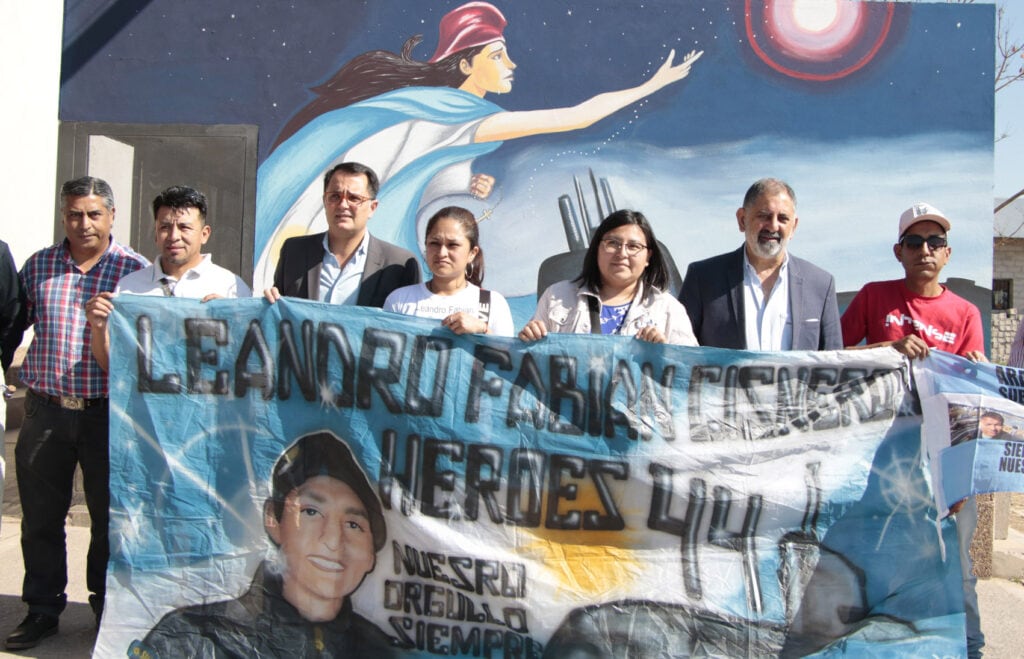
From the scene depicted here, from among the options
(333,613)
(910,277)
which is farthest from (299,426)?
(910,277)

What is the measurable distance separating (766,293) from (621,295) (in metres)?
0.62

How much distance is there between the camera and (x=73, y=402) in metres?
3.71

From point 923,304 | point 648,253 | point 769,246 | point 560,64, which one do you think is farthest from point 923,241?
point 560,64

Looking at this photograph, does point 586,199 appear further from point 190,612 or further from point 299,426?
point 190,612

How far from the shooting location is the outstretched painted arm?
6.18 m

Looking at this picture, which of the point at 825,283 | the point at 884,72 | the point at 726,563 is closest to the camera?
the point at 726,563

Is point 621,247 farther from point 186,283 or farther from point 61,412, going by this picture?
point 61,412

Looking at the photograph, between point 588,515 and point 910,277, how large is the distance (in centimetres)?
172

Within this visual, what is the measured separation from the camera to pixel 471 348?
11.1 ft

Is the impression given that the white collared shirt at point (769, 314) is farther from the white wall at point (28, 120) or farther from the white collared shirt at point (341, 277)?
the white wall at point (28, 120)

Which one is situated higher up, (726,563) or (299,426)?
(299,426)

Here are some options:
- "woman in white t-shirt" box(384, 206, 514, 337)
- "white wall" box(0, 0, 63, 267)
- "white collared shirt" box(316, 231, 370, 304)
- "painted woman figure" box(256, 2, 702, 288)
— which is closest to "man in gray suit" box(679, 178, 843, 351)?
"woman in white t-shirt" box(384, 206, 514, 337)

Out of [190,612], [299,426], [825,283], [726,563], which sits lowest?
[190,612]

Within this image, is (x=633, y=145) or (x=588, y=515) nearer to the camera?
(x=588, y=515)
